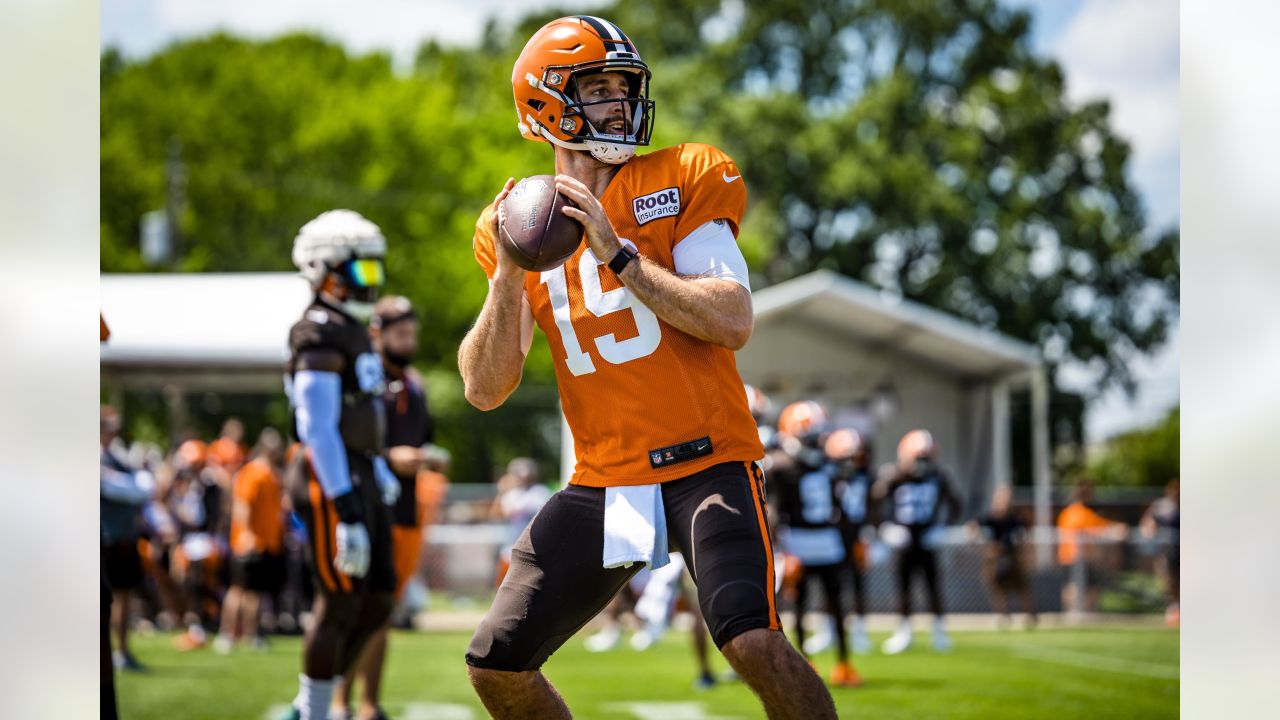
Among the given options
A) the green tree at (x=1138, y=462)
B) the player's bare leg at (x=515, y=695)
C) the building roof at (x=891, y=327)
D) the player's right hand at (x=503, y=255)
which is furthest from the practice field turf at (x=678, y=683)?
the green tree at (x=1138, y=462)

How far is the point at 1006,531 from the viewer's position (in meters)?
20.2

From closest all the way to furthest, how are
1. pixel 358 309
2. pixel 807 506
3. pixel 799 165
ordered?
pixel 358 309
pixel 807 506
pixel 799 165

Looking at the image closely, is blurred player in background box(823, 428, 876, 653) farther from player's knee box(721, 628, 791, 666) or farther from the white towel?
player's knee box(721, 628, 791, 666)

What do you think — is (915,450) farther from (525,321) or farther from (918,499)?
(525,321)

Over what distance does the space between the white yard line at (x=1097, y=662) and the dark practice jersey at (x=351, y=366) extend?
25.6 ft

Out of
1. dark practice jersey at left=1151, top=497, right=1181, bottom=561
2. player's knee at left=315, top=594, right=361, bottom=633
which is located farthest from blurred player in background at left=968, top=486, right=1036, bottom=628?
player's knee at left=315, top=594, right=361, bottom=633

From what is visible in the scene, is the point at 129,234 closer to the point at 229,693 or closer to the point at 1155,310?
the point at 1155,310

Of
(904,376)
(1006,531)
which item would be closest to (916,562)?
(1006,531)

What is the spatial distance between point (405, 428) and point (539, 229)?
4.61m

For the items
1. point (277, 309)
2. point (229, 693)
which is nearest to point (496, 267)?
point (229, 693)

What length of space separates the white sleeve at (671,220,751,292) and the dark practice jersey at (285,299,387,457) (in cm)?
260

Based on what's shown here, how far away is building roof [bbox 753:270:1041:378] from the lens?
2231 cm
